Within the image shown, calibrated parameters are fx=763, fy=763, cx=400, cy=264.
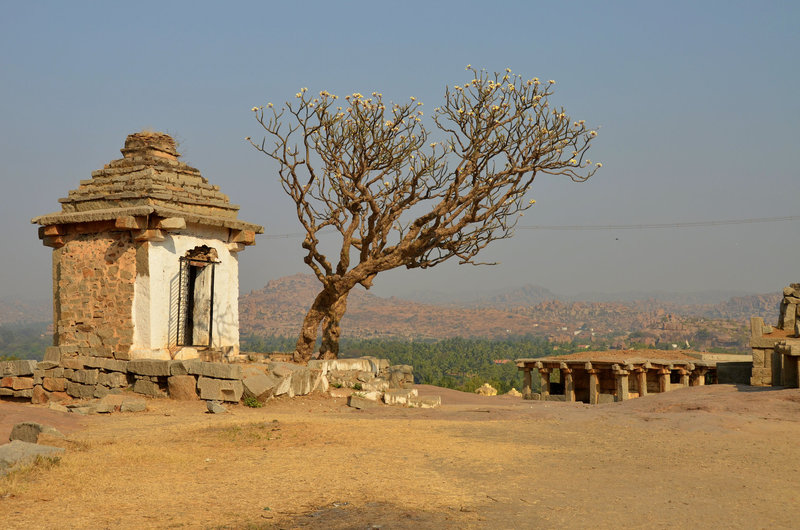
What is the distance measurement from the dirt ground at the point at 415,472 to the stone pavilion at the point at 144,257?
Result: 2.78 metres

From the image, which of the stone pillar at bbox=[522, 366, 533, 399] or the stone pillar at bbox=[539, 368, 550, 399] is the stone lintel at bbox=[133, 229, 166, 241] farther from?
the stone pillar at bbox=[539, 368, 550, 399]

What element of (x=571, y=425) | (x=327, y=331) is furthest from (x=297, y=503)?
(x=327, y=331)

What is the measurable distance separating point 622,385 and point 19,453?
19978 mm

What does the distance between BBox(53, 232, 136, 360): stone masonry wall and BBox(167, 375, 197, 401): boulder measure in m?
1.35

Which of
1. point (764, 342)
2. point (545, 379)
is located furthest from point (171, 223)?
point (545, 379)

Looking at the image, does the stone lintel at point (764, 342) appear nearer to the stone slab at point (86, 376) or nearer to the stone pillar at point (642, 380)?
the stone pillar at point (642, 380)

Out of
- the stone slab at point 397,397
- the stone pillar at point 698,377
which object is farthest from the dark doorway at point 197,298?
the stone pillar at point 698,377

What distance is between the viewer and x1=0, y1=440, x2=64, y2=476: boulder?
681 centimetres

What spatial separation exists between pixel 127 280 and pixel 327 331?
6.42m

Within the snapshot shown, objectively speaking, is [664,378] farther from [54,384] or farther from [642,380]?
[54,384]

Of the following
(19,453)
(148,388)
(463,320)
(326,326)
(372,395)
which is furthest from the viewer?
(463,320)

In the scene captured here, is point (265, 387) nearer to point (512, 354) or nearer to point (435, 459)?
point (435, 459)

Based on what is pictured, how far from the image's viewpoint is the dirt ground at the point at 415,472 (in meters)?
5.78

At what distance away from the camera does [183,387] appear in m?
13.3
